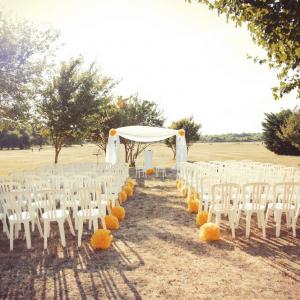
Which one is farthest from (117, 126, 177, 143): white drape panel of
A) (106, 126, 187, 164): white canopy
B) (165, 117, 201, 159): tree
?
(165, 117, 201, 159): tree

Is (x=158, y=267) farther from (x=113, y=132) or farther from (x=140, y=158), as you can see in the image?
(x=140, y=158)

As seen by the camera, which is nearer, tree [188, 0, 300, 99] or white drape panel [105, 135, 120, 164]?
tree [188, 0, 300, 99]

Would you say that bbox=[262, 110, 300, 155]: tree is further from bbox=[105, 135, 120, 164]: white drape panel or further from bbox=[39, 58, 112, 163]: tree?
bbox=[39, 58, 112, 163]: tree

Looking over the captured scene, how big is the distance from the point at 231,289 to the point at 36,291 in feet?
8.07

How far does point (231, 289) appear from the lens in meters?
3.72

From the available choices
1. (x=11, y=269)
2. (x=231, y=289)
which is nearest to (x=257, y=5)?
(x=231, y=289)

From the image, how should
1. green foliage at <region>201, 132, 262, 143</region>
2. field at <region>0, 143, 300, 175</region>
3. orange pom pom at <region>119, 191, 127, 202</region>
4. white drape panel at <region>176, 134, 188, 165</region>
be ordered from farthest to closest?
green foliage at <region>201, 132, 262, 143</region>
field at <region>0, 143, 300, 175</region>
white drape panel at <region>176, 134, 188, 165</region>
orange pom pom at <region>119, 191, 127, 202</region>

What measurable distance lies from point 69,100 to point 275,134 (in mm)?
31634

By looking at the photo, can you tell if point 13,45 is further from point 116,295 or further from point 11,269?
point 116,295

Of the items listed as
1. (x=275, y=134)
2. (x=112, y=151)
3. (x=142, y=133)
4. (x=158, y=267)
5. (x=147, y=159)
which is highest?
(x=275, y=134)

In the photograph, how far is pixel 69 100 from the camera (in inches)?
583

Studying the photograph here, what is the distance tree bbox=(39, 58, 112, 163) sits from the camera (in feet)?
48.4

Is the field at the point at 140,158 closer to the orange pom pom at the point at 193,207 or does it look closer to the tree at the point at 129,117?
the tree at the point at 129,117

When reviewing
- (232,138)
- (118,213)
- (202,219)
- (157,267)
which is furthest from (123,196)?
(232,138)
